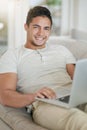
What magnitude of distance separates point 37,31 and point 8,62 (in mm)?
301

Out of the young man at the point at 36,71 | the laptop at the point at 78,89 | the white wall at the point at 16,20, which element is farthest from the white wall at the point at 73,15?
the laptop at the point at 78,89

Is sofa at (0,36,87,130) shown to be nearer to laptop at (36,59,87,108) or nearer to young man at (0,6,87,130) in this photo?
young man at (0,6,87,130)

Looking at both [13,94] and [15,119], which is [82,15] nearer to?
[13,94]

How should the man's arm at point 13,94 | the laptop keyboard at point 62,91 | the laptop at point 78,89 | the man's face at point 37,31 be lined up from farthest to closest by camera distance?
the man's face at point 37,31
the laptop keyboard at point 62,91
the man's arm at point 13,94
the laptop at point 78,89

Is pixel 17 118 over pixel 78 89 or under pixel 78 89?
under

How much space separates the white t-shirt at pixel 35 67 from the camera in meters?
1.85

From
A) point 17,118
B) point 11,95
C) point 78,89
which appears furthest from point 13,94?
point 78,89

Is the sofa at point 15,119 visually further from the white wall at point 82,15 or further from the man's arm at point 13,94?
the white wall at point 82,15

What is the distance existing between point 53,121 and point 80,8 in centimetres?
238

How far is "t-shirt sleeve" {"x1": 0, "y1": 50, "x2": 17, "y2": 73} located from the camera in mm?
1812

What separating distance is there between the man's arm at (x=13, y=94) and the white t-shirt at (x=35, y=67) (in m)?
0.05

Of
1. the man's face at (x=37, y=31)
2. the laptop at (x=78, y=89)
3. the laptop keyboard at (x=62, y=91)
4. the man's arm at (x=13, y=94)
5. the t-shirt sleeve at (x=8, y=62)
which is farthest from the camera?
the man's face at (x=37, y=31)

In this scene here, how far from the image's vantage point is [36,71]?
6.21 feet

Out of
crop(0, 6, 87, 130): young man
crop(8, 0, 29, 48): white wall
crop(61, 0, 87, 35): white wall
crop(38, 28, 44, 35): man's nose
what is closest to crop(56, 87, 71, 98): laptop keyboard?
crop(0, 6, 87, 130): young man
